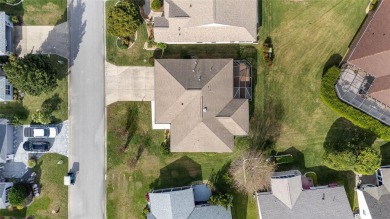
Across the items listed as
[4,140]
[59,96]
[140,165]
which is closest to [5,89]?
[59,96]

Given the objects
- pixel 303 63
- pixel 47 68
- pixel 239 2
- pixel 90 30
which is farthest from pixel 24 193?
pixel 303 63

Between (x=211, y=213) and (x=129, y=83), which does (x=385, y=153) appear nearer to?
(x=211, y=213)

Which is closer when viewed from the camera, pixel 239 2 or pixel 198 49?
pixel 239 2

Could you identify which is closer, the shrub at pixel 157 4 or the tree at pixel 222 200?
the tree at pixel 222 200

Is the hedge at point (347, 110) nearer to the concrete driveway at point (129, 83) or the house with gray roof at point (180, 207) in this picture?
the house with gray roof at point (180, 207)

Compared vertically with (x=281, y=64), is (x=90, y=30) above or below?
above

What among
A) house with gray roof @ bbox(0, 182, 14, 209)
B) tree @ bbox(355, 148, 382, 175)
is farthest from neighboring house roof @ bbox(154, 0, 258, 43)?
house with gray roof @ bbox(0, 182, 14, 209)

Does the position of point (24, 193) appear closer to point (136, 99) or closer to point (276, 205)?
point (136, 99)

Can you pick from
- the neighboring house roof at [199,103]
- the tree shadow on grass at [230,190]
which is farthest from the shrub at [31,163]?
the tree shadow on grass at [230,190]
